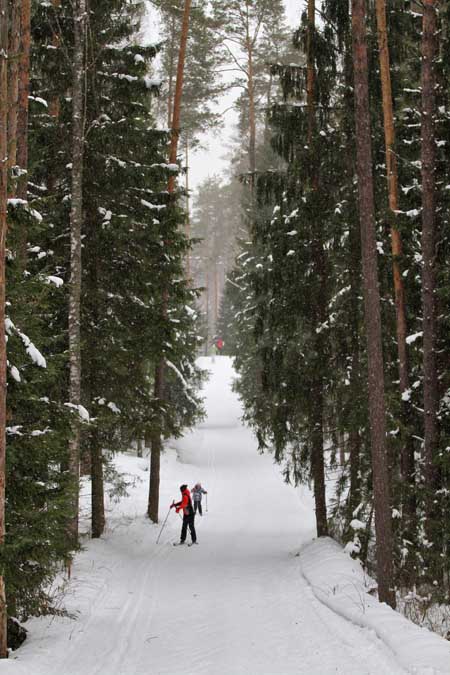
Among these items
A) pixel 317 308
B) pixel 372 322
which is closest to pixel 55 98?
pixel 317 308

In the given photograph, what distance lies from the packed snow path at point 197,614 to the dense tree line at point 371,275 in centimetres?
180

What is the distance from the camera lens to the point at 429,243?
10953mm

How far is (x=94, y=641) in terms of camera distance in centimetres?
820

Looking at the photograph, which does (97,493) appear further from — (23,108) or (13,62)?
(13,62)

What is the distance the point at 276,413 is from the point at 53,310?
5.83 m

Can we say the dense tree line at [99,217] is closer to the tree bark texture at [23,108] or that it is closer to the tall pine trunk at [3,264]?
the tree bark texture at [23,108]

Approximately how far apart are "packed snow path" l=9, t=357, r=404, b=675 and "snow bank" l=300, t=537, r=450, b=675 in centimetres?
18

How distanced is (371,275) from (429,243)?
182 cm

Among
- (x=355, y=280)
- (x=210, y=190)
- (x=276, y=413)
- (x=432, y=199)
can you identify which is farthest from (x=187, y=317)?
(x=210, y=190)

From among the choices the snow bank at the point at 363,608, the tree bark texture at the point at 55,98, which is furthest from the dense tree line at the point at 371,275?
the tree bark texture at the point at 55,98

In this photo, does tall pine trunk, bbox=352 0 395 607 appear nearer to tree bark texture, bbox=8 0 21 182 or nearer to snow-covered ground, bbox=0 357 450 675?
snow-covered ground, bbox=0 357 450 675

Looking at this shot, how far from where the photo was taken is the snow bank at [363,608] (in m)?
6.58

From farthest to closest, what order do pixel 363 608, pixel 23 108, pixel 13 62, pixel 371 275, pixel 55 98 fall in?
pixel 55 98 → pixel 23 108 → pixel 371 275 → pixel 363 608 → pixel 13 62

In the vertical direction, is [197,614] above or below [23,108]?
below
